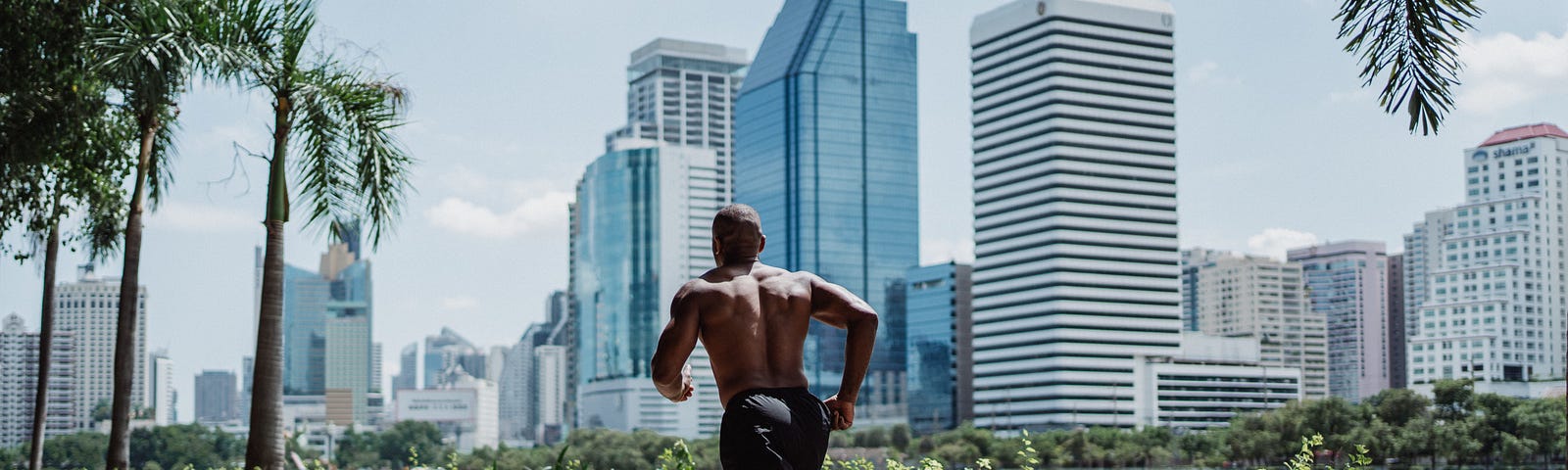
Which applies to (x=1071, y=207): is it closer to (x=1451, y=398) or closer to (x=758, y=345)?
(x=1451, y=398)

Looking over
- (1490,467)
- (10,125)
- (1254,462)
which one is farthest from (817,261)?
(10,125)

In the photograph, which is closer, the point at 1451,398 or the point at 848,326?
the point at 848,326

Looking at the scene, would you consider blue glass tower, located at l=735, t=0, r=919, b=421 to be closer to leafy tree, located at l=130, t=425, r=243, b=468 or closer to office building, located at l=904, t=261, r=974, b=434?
office building, located at l=904, t=261, r=974, b=434

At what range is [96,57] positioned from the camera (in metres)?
13.8

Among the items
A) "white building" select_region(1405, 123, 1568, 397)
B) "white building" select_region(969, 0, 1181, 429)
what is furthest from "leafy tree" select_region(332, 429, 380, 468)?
"white building" select_region(1405, 123, 1568, 397)

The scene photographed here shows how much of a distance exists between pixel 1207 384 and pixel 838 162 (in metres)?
53.6

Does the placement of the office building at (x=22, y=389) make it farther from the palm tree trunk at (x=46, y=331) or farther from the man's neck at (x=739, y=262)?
the man's neck at (x=739, y=262)

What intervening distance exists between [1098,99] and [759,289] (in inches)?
6473

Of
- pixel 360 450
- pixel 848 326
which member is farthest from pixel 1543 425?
pixel 360 450

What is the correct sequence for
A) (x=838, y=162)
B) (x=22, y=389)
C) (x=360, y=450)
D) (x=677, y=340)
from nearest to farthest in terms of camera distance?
(x=677, y=340)
(x=22, y=389)
(x=360, y=450)
(x=838, y=162)

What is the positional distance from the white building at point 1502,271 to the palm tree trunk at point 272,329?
165 metres

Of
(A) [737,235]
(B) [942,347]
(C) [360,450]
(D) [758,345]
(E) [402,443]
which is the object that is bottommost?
(C) [360,450]

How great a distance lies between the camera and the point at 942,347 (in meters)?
182

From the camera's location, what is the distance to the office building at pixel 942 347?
181 m
